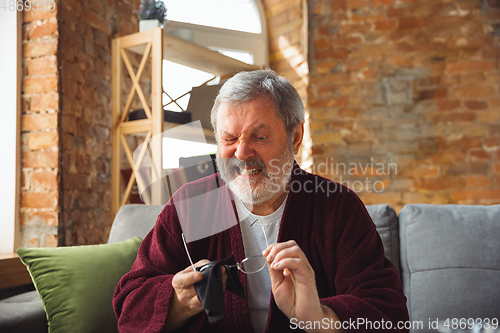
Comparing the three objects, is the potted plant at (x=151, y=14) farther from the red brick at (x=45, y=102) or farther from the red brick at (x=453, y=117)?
the red brick at (x=453, y=117)

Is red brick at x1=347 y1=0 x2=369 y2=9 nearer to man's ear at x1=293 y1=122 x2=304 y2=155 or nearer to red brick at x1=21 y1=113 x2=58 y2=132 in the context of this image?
man's ear at x1=293 y1=122 x2=304 y2=155

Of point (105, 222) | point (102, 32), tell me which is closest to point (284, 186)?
point (105, 222)

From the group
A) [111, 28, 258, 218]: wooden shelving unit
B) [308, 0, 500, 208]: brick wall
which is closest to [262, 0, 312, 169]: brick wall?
[308, 0, 500, 208]: brick wall

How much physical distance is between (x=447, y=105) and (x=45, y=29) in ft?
7.78

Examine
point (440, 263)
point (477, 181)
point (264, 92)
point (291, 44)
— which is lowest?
point (440, 263)

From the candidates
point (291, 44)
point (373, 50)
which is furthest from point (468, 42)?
point (291, 44)

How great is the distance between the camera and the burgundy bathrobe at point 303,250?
0.95 meters

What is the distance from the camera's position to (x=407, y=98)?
8.54 ft

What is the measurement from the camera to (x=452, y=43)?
256cm

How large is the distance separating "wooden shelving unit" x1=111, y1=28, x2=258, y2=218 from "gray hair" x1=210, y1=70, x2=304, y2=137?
0.96m

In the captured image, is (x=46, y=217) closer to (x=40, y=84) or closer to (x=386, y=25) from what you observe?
(x=40, y=84)

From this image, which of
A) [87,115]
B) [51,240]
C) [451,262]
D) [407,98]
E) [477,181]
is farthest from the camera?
[407,98]

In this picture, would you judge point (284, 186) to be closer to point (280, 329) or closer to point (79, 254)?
point (280, 329)

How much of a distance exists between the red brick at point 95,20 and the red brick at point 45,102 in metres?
0.48
